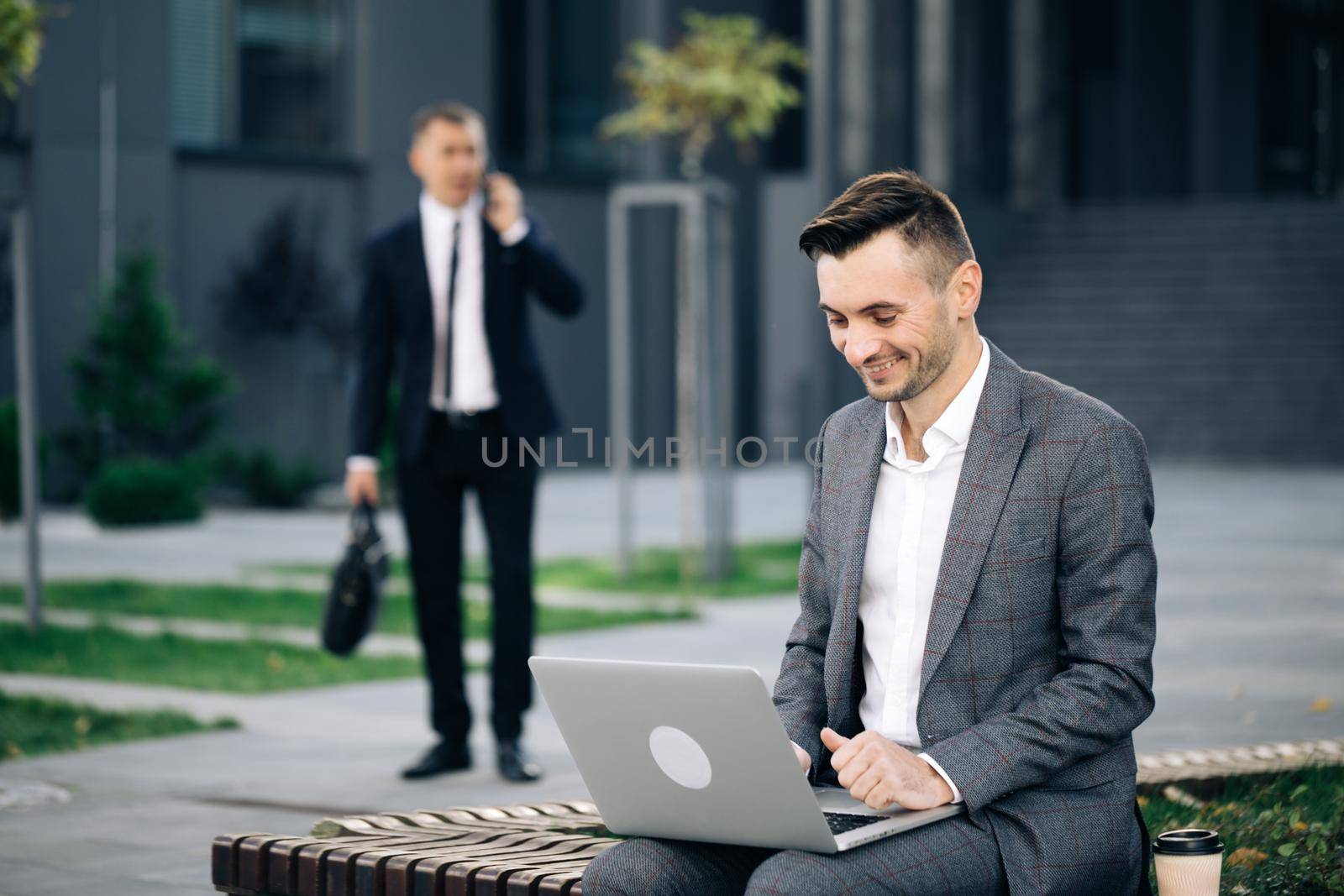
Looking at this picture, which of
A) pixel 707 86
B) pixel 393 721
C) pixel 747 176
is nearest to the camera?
pixel 393 721

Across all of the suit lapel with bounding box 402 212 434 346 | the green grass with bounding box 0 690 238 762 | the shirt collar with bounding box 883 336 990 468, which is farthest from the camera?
the green grass with bounding box 0 690 238 762

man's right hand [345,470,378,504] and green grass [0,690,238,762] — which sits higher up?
man's right hand [345,470,378,504]

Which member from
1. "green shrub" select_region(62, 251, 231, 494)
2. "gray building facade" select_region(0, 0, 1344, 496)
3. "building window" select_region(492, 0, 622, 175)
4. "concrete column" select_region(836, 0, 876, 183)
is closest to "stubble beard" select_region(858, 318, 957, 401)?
"gray building facade" select_region(0, 0, 1344, 496)

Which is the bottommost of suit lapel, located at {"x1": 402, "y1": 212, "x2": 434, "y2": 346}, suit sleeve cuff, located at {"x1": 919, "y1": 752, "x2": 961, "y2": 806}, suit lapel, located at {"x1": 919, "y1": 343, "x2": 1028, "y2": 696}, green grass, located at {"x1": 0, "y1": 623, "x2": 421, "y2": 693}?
green grass, located at {"x1": 0, "y1": 623, "x2": 421, "y2": 693}

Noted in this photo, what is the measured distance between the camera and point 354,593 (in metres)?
6.48

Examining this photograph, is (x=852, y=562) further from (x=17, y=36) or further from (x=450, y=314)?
(x=17, y=36)

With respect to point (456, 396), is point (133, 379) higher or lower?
lower

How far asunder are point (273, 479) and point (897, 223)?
17163 millimetres

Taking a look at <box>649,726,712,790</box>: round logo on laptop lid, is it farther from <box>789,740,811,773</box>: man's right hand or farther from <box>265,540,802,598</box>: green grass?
<box>265,540,802,598</box>: green grass

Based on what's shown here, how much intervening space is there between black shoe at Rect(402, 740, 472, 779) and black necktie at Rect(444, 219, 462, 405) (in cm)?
113

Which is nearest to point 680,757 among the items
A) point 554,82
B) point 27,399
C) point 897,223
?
point 897,223

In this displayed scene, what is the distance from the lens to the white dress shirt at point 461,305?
246 inches

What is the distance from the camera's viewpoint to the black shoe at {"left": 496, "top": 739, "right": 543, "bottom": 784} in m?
6.22

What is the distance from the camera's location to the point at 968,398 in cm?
312
